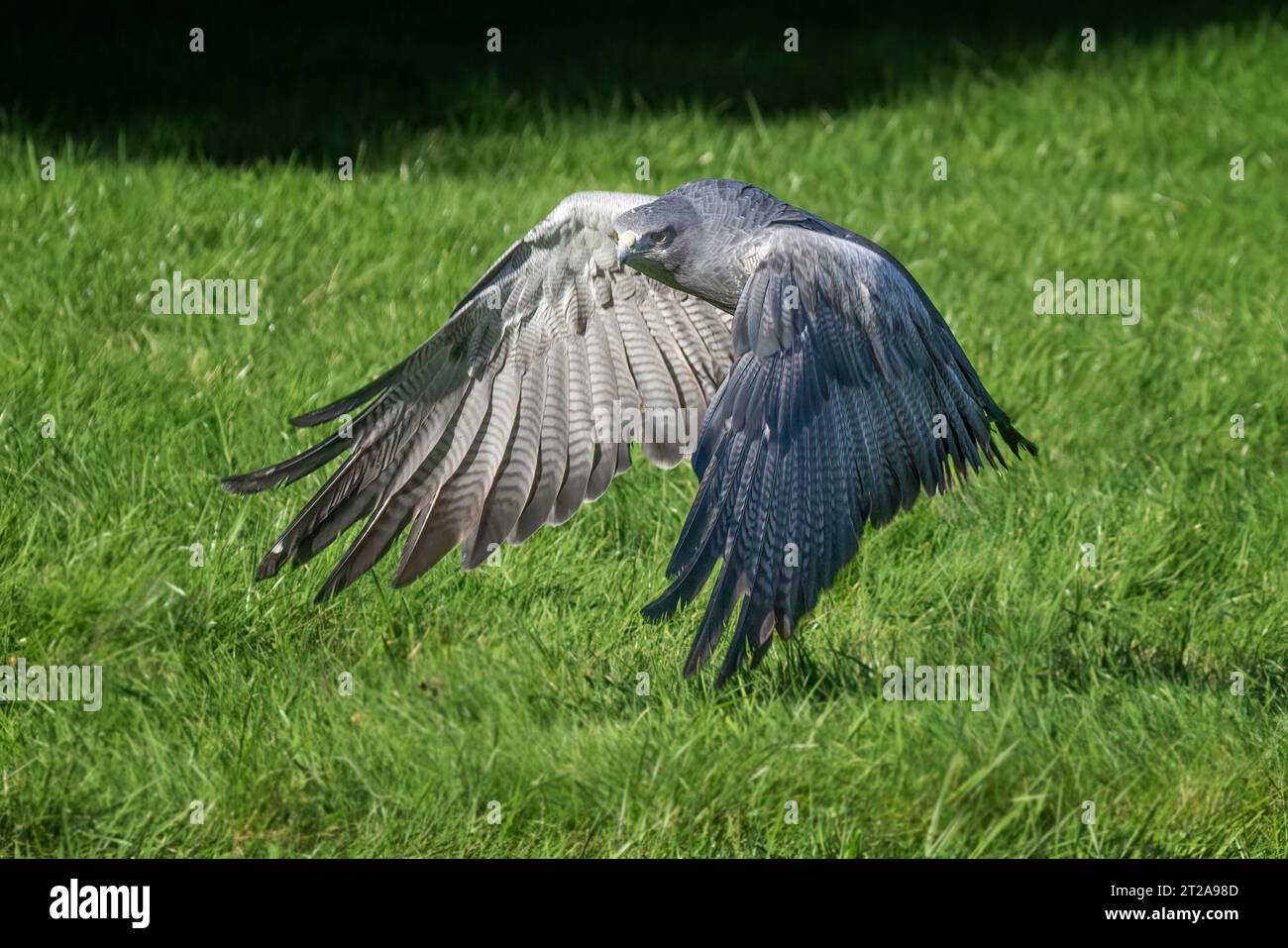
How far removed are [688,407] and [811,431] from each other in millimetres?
1108

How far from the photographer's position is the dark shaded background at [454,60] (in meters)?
8.88

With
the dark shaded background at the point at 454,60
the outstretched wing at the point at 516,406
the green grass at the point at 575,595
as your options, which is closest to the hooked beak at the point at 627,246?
the outstretched wing at the point at 516,406

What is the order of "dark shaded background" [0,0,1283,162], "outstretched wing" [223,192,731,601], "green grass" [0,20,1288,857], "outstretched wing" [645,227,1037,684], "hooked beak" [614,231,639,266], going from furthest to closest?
"dark shaded background" [0,0,1283,162], "outstretched wing" [223,192,731,601], "hooked beak" [614,231,639,266], "green grass" [0,20,1288,857], "outstretched wing" [645,227,1037,684]

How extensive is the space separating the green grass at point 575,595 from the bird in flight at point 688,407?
0.30 m

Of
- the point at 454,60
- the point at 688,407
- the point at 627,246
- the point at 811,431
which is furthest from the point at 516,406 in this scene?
the point at 454,60

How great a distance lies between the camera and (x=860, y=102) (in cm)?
1018

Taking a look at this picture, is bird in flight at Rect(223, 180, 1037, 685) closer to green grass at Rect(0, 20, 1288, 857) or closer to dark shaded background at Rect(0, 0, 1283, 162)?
green grass at Rect(0, 20, 1288, 857)

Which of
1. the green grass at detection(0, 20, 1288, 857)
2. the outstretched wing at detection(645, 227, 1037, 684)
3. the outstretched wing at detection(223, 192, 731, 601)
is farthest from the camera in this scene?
the outstretched wing at detection(223, 192, 731, 601)

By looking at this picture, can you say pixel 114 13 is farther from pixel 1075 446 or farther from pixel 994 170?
pixel 1075 446

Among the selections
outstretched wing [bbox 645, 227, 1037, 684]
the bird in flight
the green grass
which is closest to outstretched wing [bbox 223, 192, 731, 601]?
the bird in flight

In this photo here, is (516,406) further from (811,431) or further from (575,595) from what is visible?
(811,431)

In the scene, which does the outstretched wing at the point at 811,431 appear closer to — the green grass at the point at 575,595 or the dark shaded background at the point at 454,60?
the green grass at the point at 575,595

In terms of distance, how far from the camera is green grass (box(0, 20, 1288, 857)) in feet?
12.9

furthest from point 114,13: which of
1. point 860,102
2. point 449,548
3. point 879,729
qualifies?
point 879,729
